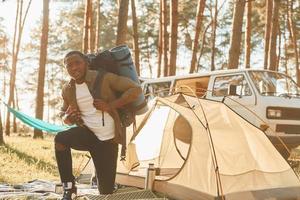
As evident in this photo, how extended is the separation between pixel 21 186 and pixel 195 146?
2.56 meters

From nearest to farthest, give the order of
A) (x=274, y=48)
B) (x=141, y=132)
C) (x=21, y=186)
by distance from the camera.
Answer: (x=21, y=186), (x=141, y=132), (x=274, y=48)

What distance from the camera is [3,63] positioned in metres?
39.4

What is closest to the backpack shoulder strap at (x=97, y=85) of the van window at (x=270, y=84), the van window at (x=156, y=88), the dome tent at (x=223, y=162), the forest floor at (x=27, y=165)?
the dome tent at (x=223, y=162)

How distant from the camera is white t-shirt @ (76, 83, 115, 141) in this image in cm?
484

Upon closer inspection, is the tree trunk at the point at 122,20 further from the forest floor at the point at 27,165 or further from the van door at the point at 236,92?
the forest floor at the point at 27,165

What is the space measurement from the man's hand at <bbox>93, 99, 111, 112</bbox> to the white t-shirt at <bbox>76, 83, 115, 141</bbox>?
114 millimetres

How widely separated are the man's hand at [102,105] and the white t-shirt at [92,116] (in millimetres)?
114

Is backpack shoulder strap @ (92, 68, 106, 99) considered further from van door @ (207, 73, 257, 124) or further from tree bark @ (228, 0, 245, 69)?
tree bark @ (228, 0, 245, 69)

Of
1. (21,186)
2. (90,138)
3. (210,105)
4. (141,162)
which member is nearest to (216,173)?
(210,105)

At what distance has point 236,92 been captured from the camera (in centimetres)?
977

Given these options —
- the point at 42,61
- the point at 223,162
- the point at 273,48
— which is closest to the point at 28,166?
the point at 223,162

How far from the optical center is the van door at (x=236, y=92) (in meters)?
9.45

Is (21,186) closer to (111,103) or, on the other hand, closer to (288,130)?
(111,103)

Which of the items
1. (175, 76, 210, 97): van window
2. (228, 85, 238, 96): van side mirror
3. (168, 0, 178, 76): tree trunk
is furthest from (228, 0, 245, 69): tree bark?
(228, 85, 238, 96): van side mirror
